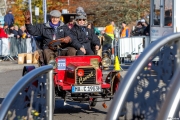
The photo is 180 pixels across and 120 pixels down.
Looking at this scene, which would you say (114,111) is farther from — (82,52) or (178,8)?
(178,8)

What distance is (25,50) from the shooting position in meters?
28.0

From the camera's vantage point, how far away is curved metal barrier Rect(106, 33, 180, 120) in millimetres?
4016

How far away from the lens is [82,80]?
1101cm

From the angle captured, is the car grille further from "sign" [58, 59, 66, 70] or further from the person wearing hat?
the person wearing hat

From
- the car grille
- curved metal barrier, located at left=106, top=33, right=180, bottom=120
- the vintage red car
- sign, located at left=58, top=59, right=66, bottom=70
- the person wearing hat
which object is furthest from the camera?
the person wearing hat

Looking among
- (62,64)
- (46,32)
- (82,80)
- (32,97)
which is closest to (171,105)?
(32,97)

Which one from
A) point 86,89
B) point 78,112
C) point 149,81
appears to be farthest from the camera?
point 78,112

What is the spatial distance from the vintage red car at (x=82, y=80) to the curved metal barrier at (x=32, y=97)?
5359 mm

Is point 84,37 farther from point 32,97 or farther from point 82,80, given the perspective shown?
point 32,97

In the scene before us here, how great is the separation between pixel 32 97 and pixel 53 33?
6.66 meters

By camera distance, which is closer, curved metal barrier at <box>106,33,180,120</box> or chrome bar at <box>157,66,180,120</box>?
chrome bar at <box>157,66,180,120</box>

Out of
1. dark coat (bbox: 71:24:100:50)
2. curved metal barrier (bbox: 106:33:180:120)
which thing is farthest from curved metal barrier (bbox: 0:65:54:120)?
dark coat (bbox: 71:24:100:50)

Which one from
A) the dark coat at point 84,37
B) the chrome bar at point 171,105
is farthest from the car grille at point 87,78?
the chrome bar at point 171,105

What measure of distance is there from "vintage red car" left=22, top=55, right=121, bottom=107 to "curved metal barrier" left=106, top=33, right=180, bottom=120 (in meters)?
6.36
